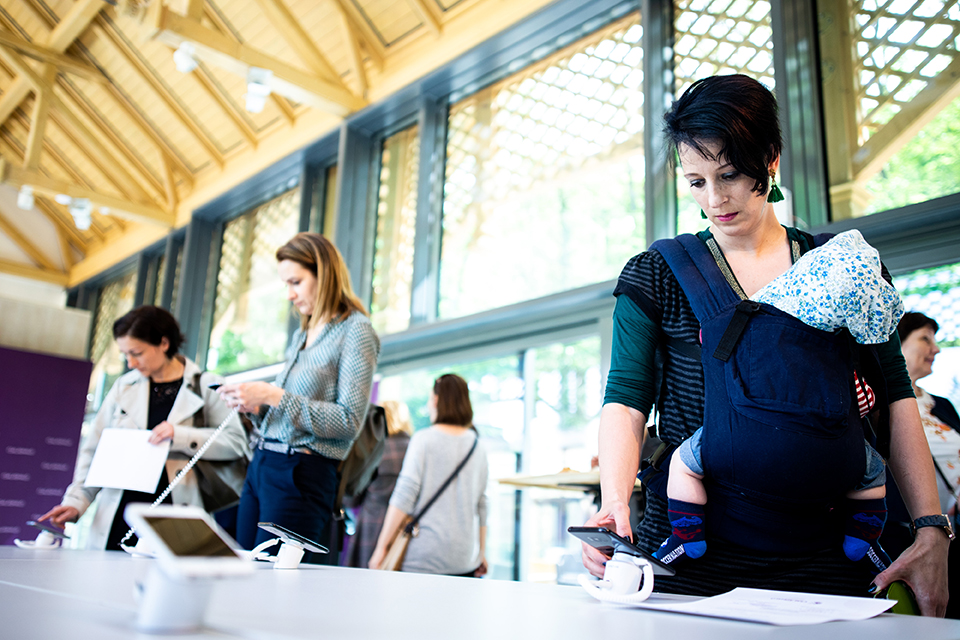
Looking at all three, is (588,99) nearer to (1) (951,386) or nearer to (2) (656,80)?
(2) (656,80)

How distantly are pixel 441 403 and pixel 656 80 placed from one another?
1935 mm

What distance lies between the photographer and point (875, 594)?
3.18ft

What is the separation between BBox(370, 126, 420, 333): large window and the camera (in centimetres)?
512

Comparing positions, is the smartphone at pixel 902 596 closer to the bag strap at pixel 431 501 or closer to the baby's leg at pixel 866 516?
the baby's leg at pixel 866 516

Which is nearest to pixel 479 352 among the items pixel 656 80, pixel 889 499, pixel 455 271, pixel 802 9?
pixel 455 271

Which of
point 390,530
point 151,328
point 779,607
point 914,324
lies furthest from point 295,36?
point 779,607

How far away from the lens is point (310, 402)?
74.5 inches

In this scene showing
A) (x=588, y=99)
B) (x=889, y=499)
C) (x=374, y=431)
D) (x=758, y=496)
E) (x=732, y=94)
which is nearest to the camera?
(x=758, y=496)

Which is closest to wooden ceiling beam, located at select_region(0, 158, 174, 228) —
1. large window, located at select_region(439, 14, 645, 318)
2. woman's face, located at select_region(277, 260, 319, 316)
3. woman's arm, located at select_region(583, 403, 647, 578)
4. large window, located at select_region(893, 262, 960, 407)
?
large window, located at select_region(439, 14, 645, 318)

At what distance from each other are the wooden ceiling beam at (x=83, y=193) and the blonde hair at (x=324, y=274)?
5.55m

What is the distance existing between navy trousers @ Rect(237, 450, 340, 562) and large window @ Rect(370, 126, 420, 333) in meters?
3.00

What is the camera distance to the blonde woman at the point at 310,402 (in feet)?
6.13

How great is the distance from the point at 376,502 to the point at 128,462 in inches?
58.2

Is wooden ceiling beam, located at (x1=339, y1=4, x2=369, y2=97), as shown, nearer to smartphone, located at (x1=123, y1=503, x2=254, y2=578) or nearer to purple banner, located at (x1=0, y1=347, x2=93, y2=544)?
purple banner, located at (x1=0, y1=347, x2=93, y2=544)
